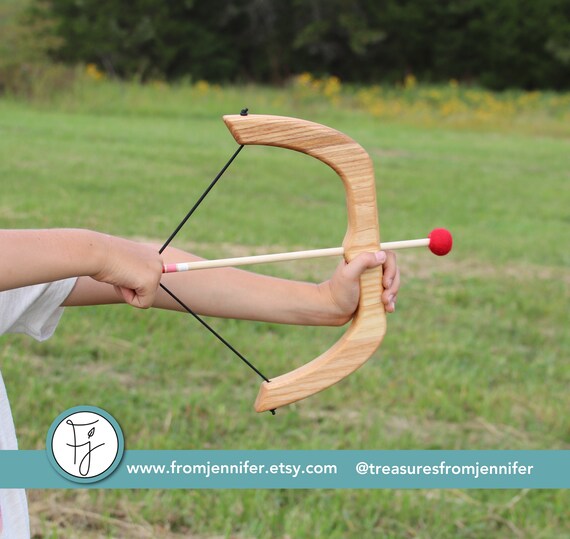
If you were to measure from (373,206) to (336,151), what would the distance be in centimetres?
8

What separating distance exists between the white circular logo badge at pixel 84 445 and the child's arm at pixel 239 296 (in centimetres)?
15

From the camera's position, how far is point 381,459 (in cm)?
129

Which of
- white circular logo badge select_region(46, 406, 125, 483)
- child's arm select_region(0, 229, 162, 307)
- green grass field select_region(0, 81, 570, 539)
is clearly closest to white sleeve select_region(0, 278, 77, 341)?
white circular logo badge select_region(46, 406, 125, 483)

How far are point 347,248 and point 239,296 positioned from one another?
0.18 metres

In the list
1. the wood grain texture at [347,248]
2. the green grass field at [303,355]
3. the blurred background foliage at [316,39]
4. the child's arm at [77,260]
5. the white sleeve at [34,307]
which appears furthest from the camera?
the blurred background foliage at [316,39]

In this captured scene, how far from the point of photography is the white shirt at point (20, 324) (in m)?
1.09

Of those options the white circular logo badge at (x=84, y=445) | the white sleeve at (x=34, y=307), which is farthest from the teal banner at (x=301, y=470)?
the white sleeve at (x=34, y=307)

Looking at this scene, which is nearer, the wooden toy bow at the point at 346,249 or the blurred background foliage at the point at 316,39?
the wooden toy bow at the point at 346,249

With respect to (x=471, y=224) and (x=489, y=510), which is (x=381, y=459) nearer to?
(x=489, y=510)

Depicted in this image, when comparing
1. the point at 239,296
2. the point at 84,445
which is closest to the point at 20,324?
the point at 84,445

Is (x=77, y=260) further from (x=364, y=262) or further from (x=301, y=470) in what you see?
(x=301, y=470)

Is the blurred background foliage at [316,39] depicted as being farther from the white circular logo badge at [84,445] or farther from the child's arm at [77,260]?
the child's arm at [77,260]

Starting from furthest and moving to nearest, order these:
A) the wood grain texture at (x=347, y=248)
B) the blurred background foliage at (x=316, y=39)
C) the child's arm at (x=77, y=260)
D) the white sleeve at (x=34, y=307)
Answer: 1. the blurred background foliage at (x=316, y=39)
2. the white sleeve at (x=34, y=307)
3. the wood grain texture at (x=347, y=248)
4. the child's arm at (x=77, y=260)

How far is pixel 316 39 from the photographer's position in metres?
17.3
